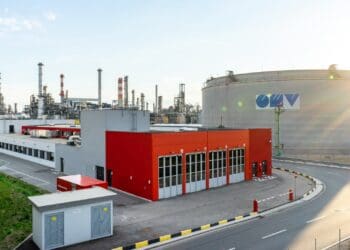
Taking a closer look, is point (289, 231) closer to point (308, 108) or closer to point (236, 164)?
point (236, 164)

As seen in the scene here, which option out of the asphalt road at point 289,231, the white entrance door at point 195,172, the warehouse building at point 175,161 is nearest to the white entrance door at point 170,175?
the warehouse building at point 175,161


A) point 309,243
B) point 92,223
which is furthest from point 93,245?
point 309,243

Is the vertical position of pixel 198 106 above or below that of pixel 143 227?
above

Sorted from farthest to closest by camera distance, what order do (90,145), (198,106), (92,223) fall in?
(198,106), (90,145), (92,223)

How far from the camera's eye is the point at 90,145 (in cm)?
3772

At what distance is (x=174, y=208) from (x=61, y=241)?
31.9 ft

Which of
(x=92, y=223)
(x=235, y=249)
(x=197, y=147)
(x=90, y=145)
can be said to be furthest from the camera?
(x=90, y=145)

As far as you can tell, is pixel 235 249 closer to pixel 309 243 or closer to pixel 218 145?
pixel 309 243

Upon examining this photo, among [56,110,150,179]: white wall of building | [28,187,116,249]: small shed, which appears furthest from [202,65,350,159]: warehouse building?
[28,187,116,249]: small shed

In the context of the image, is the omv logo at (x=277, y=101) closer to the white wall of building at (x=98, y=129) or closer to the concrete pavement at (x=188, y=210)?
the concrete pavement at (x=188, y=210)

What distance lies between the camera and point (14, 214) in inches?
985

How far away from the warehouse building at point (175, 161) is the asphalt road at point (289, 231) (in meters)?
8.86

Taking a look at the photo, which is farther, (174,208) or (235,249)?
(174,208)

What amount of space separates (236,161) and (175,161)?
8740 mm
